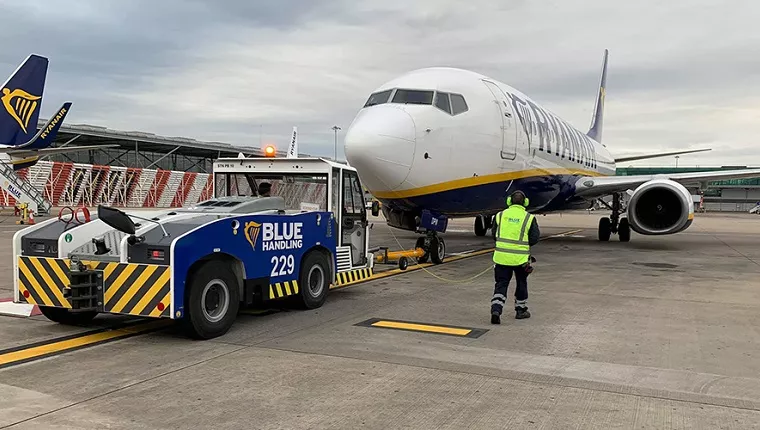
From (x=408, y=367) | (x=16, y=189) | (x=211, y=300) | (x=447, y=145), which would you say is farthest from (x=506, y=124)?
(x=16, y=189)

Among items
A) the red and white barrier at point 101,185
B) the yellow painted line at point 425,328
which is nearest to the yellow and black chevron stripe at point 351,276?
the yellow painted line at point 425,328

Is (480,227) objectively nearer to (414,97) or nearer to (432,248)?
(432,248)

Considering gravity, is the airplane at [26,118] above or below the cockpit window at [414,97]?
above

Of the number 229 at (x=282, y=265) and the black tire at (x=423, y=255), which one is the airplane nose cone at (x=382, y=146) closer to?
the black tire at (x=423, y=255)

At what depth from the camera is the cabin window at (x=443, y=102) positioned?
11742 mm

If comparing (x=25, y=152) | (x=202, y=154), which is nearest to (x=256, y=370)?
(x=25, y=152)

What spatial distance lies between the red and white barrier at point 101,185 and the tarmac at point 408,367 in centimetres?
3257

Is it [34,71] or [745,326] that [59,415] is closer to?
[745,326]

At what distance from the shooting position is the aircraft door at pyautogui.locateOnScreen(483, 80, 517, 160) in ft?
43.9

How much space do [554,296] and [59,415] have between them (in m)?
7.25

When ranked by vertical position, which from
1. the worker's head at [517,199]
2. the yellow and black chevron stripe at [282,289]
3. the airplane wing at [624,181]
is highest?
the airplane wing at [624,181]

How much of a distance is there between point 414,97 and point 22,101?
28061 mm

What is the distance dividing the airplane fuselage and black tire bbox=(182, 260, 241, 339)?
14.4 feet

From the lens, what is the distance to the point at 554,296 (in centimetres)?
948
